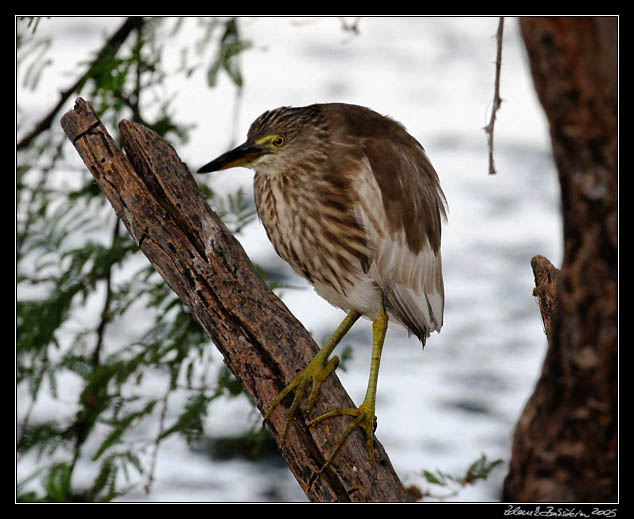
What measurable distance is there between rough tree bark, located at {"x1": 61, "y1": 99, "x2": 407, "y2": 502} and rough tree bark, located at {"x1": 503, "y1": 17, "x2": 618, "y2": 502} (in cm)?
70

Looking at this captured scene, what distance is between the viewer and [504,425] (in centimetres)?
393

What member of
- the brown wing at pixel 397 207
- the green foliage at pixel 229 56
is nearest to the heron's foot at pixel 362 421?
the brown wing at pixel 397 207

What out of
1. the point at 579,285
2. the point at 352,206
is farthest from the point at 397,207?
the point at 579,285

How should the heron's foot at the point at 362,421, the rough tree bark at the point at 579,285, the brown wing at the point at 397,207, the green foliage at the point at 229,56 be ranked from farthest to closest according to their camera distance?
1. the green foliage at the point at 229,56
2. the brown wing at the point at 397,207
3. the heron's foot at the point at 362,421
4. the rough tree bark at the point at 579,285

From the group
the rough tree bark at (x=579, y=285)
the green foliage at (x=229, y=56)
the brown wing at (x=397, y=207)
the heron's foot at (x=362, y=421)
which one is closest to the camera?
the rough tree bark at (x=579, y=285)

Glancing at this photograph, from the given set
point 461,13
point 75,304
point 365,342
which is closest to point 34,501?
point 75,304

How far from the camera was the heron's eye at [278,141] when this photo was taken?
94.3 inches

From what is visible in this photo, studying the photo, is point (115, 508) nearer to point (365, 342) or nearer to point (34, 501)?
point (34, 501)

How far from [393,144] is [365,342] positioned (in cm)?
203

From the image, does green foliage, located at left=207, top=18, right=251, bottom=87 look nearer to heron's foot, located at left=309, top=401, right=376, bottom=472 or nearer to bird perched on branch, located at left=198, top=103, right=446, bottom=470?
bird perched on branch, located at left=198, top=103, right=446, bottom=470

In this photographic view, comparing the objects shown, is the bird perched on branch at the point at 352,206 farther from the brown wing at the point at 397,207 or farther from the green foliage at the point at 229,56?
the green foliage at the point at 229,56

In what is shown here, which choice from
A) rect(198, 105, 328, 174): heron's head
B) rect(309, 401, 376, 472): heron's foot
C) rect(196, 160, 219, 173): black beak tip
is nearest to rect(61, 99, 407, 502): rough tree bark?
rect(309, 401, 376, 472): heron's foot

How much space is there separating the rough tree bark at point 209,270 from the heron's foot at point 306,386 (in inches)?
0.8

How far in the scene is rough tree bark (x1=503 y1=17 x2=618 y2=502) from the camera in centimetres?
125
